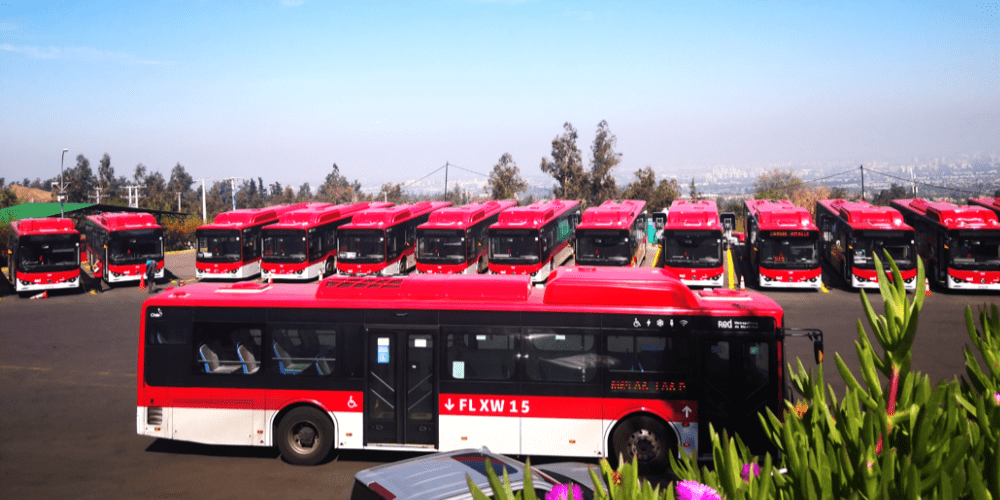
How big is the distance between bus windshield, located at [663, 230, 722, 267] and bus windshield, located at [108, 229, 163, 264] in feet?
59.5

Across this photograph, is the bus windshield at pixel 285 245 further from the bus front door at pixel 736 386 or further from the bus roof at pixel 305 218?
the bus front door at pixel 736 386

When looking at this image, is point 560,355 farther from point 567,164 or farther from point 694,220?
point 567,164

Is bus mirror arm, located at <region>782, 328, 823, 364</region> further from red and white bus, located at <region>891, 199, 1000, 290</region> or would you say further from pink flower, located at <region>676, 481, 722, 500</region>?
red and white bus, located at <region>891, 199, 1000, 290</region>

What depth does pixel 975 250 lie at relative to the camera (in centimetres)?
2412

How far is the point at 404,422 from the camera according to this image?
10.1m

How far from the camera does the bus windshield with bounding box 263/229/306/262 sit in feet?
92.7

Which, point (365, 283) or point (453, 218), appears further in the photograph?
point (453, 218)

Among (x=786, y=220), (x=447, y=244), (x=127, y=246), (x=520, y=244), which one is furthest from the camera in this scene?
(x=127, y=246)

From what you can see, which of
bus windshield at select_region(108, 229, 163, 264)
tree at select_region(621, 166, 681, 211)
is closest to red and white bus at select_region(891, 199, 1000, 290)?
bus windshield at select_region(108, 229, 163, 264)

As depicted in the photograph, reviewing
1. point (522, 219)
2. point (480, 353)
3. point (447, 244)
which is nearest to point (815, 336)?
point (480, 353)

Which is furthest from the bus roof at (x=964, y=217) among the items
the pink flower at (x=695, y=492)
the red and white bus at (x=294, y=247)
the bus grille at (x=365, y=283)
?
the pink flower at (x=695, y=492)

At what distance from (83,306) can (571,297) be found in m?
19.5

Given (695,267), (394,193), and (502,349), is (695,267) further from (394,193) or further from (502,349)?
(394,193)

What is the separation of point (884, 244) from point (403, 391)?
19.4 meters
